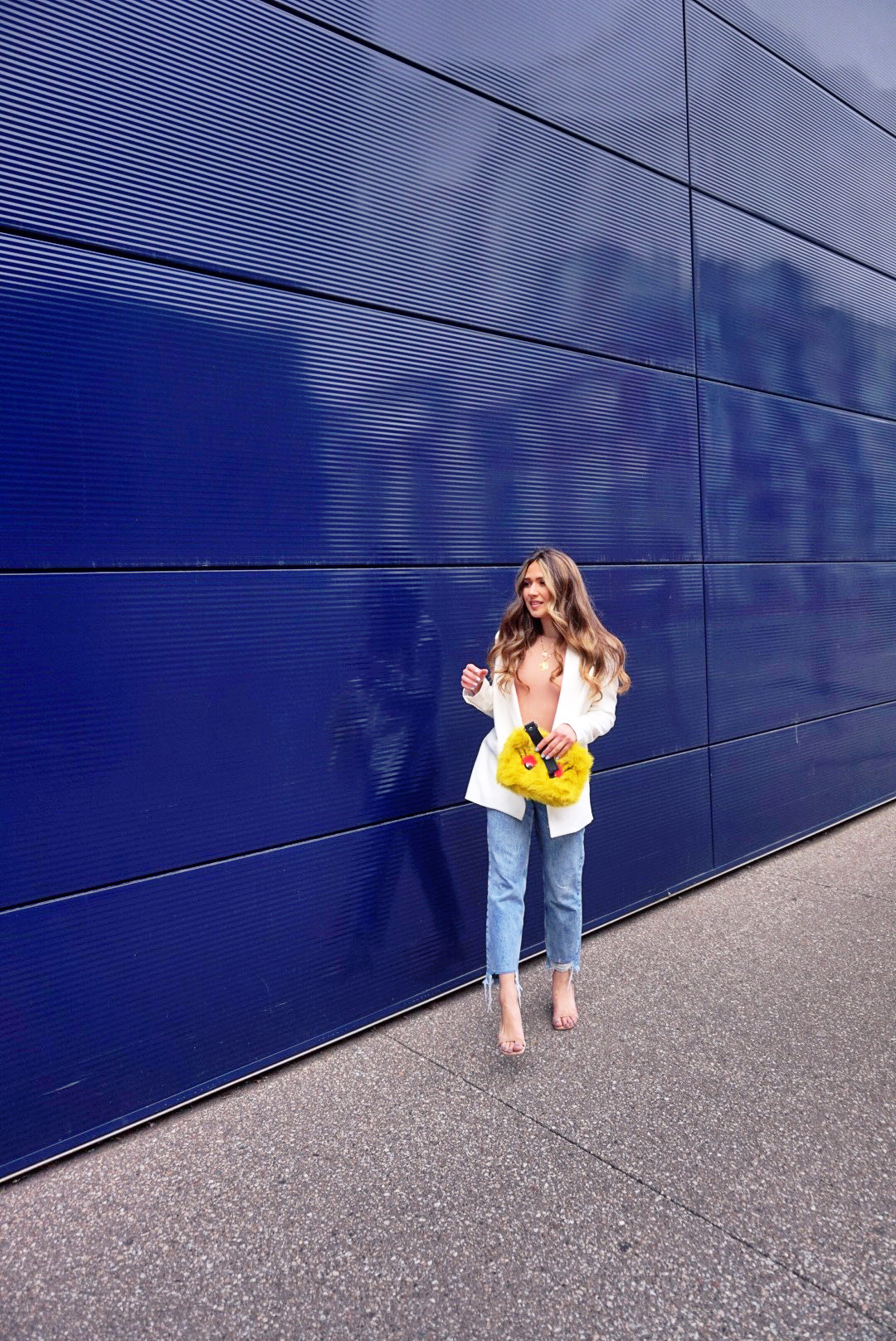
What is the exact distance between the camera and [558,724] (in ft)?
11.5

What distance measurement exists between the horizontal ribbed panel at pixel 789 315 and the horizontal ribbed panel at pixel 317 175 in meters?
0.60

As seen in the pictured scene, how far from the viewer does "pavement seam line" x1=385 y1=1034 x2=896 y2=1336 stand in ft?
7.34

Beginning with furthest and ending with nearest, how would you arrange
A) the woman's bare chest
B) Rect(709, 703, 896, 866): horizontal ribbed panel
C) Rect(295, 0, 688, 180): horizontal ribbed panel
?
Rect(709, 703, 896, 866): horizontal ribbed panel, Rect(295, 0, 688, 180): horizontal ribbed panel, the woman's bare chest

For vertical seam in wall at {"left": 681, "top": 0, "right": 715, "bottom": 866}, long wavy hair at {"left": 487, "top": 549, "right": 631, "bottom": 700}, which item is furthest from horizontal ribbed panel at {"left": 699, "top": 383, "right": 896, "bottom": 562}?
long wavy hair at {"left": 487, "top": 549, "right": 631, "bottom": 700}

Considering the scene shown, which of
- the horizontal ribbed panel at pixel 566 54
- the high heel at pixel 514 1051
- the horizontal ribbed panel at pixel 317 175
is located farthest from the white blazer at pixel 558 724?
the horizontal ribbed panel at pixel 566 54

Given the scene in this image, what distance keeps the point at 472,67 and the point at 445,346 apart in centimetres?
125

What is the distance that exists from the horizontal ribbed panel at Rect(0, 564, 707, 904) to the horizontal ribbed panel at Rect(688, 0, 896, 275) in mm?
3156

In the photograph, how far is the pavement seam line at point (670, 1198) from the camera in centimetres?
224

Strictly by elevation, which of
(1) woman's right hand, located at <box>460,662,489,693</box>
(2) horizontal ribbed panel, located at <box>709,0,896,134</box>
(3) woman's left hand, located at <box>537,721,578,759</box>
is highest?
(2) horizontal ribbed panel, located at <box>709,0,896,134</box>

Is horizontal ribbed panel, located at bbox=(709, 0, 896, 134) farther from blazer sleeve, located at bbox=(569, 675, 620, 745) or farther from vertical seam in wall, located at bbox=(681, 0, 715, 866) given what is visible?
blazer sleeve, located at bbox=(569, 675, 620, 745)

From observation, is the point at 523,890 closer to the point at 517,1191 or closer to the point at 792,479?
the point at 517,1191

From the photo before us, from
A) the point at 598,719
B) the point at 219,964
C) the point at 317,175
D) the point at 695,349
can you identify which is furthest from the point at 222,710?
the point at 695,349

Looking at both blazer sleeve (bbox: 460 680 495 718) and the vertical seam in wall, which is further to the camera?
the vertical seam in wall

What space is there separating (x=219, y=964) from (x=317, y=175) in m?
2.85
